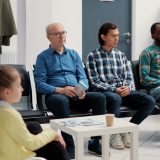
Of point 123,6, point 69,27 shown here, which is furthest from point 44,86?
point 123,6

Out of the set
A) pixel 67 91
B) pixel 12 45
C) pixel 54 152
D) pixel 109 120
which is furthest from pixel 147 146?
pixel 12 45

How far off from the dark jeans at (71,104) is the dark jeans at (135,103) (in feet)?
0.34

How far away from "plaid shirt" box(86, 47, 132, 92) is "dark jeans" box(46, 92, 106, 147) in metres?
0.24

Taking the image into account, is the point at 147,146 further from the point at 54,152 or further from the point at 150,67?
the point at 54,152

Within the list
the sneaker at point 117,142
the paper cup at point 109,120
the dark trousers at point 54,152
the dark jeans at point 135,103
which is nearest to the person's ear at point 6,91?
the dark trousers at point 54,152

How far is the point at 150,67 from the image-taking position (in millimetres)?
4195

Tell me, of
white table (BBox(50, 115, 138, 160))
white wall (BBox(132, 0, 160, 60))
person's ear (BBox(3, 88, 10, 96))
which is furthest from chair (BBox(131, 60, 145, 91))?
person's ear (BBox(3, 88, 10, 96))

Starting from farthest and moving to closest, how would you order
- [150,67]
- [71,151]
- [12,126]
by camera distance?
1. [150,67]
2. [71,151]
3. [12,126]

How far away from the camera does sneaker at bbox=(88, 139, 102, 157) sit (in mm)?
3547

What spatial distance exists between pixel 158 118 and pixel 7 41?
2.22m

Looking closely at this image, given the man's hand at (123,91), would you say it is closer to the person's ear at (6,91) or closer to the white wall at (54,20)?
the white wall at (54,20)

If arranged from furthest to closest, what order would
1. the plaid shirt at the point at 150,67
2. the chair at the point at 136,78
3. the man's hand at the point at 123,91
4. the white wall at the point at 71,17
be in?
1. the white wall at the point at 71,17
2. the chair at the point at 136,78
3. the plaid shirt at the point at 150,67
4. the man's hand at the point at 123,91

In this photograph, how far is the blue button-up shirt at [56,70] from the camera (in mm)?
3705

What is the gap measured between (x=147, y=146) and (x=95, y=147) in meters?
0.57
